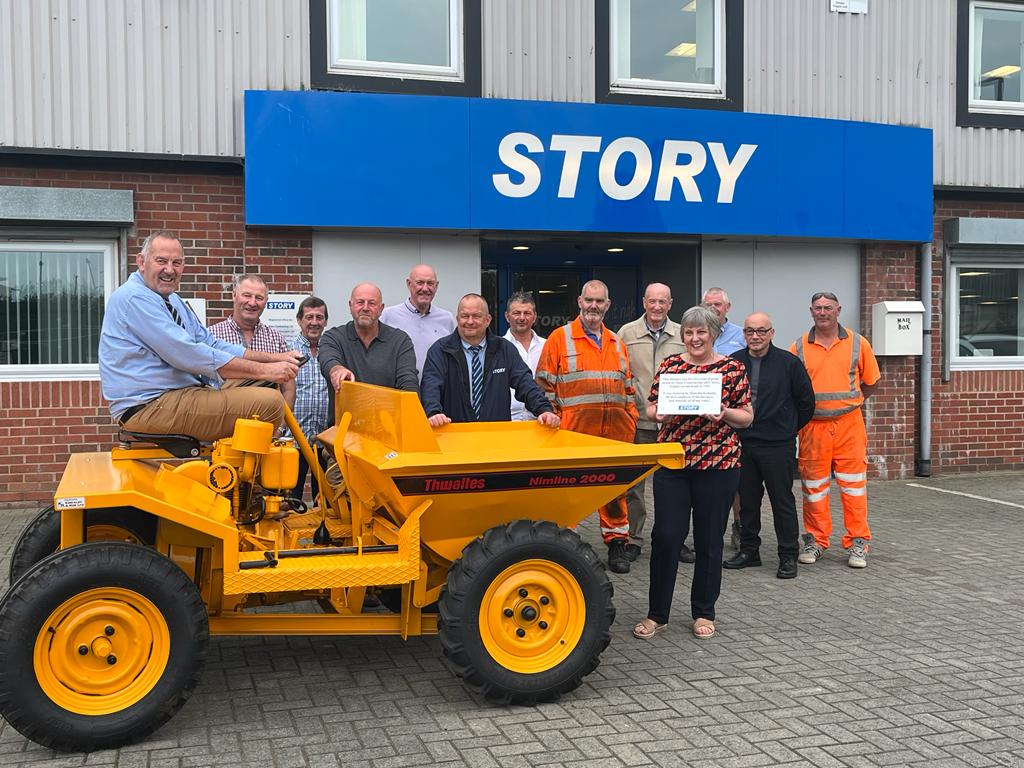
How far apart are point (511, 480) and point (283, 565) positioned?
1026 mm

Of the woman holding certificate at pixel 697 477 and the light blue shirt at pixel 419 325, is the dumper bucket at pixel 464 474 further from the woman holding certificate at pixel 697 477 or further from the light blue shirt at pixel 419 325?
the light blue shirt at pixel 419 325

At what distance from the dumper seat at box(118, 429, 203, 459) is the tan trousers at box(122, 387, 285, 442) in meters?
0.04

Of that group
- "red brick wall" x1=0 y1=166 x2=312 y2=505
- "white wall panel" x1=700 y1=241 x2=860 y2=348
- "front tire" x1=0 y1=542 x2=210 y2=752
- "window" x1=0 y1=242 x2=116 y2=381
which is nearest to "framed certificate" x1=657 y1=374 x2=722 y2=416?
"front tire" x1=0 y1=542 x2=210 y2=752

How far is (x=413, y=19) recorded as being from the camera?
370 inches

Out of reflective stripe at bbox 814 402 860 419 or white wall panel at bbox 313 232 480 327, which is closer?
reflective stripe at bbox 814 402 860 419

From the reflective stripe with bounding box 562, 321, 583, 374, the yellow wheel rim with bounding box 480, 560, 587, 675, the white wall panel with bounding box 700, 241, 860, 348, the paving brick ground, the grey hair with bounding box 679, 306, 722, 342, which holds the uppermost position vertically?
the white wall panel with bounding box 700, 241, 860, 348

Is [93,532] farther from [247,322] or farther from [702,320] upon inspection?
[702,320]

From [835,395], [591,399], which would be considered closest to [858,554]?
[835,395]

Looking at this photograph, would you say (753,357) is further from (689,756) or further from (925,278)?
(925,278)

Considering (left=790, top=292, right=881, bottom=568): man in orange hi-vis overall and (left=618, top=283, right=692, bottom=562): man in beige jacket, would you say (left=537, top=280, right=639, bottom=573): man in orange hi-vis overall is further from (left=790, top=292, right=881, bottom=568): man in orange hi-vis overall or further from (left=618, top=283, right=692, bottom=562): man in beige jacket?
(left=790, top=292, right=881, bottom=568): man in orange hi-vis overall

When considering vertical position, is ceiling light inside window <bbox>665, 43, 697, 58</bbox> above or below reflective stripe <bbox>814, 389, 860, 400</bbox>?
above

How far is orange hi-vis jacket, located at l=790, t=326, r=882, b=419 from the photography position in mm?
7059

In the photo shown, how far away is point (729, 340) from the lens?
25.2 feet

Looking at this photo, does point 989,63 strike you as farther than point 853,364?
Yes
